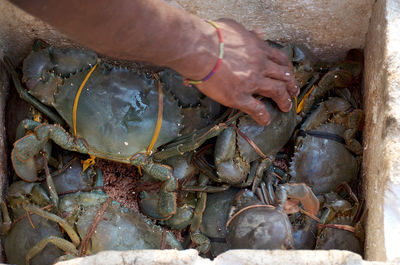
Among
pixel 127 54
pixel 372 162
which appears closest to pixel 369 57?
pixel 372 162

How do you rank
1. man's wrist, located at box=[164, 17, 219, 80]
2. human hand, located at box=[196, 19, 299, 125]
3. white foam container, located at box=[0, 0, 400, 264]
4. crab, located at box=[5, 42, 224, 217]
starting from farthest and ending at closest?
crab, located at box=[5, 42, 224, 217] < human hand, located at box=[196, 19, 299, 125] < man's wrist, located at box=[164, 17, 219, 80] < white foam container, located at box=[0, 0, 400, 264]

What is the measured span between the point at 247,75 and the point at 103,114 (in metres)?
0.84

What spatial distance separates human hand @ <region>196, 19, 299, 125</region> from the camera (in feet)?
6.62

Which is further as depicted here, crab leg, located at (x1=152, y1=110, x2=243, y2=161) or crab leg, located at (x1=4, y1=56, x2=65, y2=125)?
crab leg, located at (x1=4, y1=56, x2=65, y2=125)

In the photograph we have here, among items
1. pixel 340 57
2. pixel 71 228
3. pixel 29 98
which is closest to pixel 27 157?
pixel 29 98

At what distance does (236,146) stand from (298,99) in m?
0.47

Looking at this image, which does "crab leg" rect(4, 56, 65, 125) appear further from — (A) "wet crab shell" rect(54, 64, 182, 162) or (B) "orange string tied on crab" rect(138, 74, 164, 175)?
(B) "orange string tied on crab" rect(138, 74, 164, 175)

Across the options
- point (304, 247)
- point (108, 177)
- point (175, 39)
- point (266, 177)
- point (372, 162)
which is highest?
point (175, 39)

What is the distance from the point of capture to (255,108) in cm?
218

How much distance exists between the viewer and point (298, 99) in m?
2.65

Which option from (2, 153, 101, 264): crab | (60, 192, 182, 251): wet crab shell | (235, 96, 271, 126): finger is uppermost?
(235, 96, 271, 126): finger

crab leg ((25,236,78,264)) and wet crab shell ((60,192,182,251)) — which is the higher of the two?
wet crab shell ((60,192,182,251))

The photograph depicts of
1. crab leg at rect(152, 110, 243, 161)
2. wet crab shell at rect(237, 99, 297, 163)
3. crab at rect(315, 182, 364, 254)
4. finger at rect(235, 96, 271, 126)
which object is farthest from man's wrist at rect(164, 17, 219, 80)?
crab at rect(315, 182, 364, 254)

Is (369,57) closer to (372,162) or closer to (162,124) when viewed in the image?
(372,162)
